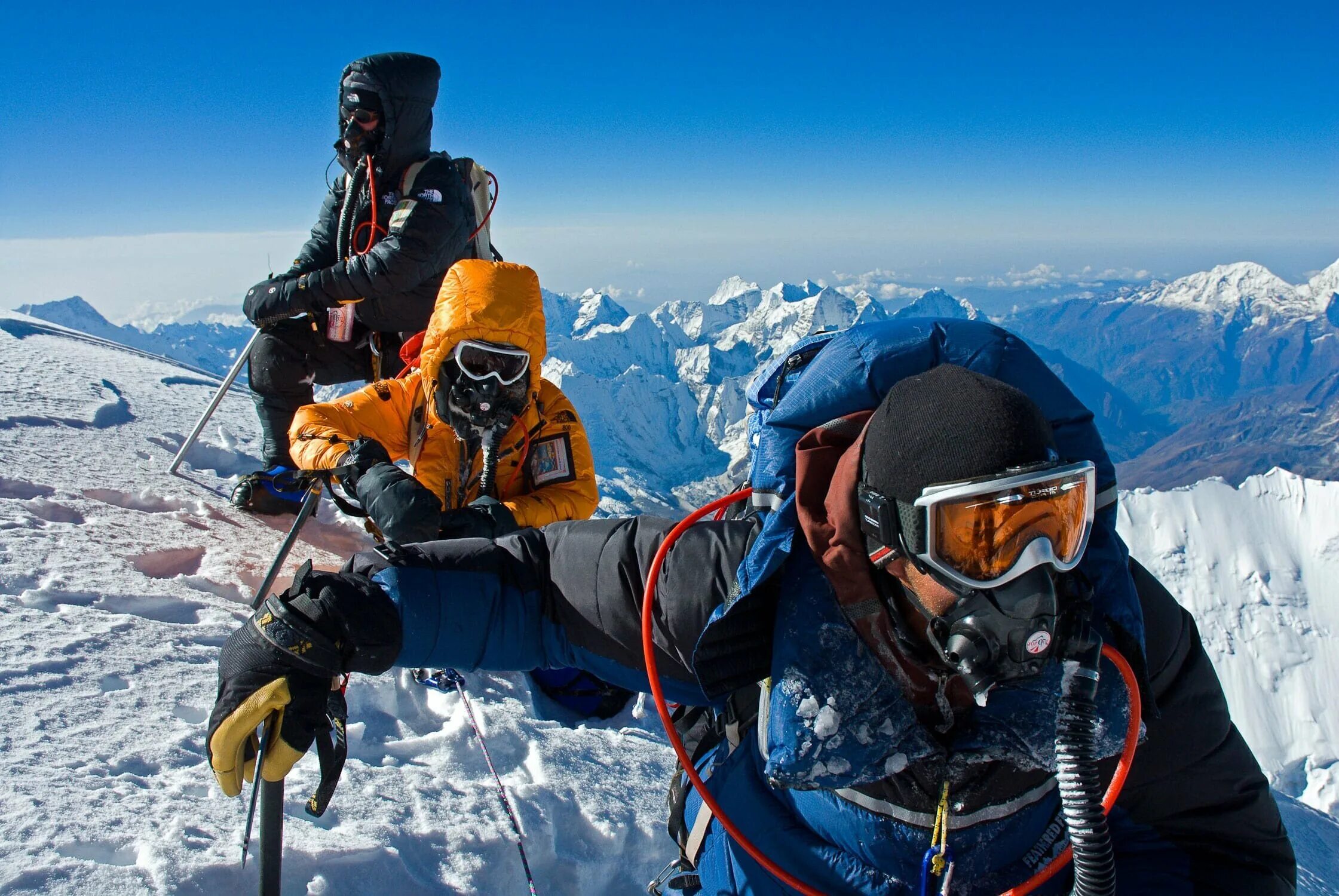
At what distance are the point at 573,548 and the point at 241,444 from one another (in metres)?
7.26

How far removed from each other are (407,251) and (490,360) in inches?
60.8

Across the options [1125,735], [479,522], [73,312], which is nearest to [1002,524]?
[1125,735]

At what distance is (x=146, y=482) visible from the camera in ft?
19.7

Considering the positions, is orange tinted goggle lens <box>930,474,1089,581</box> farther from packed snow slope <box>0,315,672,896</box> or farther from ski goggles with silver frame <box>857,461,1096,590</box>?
packed snow slope <box>0,315,672,896</box>

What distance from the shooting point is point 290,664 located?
195cm

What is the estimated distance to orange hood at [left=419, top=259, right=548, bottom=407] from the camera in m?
4.36

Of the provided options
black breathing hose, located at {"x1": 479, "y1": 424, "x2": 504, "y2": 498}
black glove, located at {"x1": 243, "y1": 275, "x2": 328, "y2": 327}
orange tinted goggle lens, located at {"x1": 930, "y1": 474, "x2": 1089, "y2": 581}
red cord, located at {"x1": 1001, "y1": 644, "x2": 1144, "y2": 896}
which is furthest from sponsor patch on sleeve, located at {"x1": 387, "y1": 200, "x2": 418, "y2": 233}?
red cord, located at {"x1": 1001, "y1": 644, "x2": 1144, "y2": 896}

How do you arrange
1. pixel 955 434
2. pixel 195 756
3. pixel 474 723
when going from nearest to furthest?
1. pixel 955 434
2. pixel 195 756
3. pixel 474 723

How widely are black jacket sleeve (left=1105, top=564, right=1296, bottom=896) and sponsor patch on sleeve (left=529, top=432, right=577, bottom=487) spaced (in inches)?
123

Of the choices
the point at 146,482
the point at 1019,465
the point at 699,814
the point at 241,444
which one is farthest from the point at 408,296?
the point at 1019,465

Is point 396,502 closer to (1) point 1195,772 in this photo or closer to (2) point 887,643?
(2) point 887,643

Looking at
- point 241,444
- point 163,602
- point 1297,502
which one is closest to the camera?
point 163,602

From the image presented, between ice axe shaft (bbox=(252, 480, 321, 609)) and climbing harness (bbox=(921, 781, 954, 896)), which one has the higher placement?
ice axe shaft (bbox=(252, 480, 321, 609))

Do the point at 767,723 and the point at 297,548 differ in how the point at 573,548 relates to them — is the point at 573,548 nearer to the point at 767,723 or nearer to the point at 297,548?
the point at 767,723
